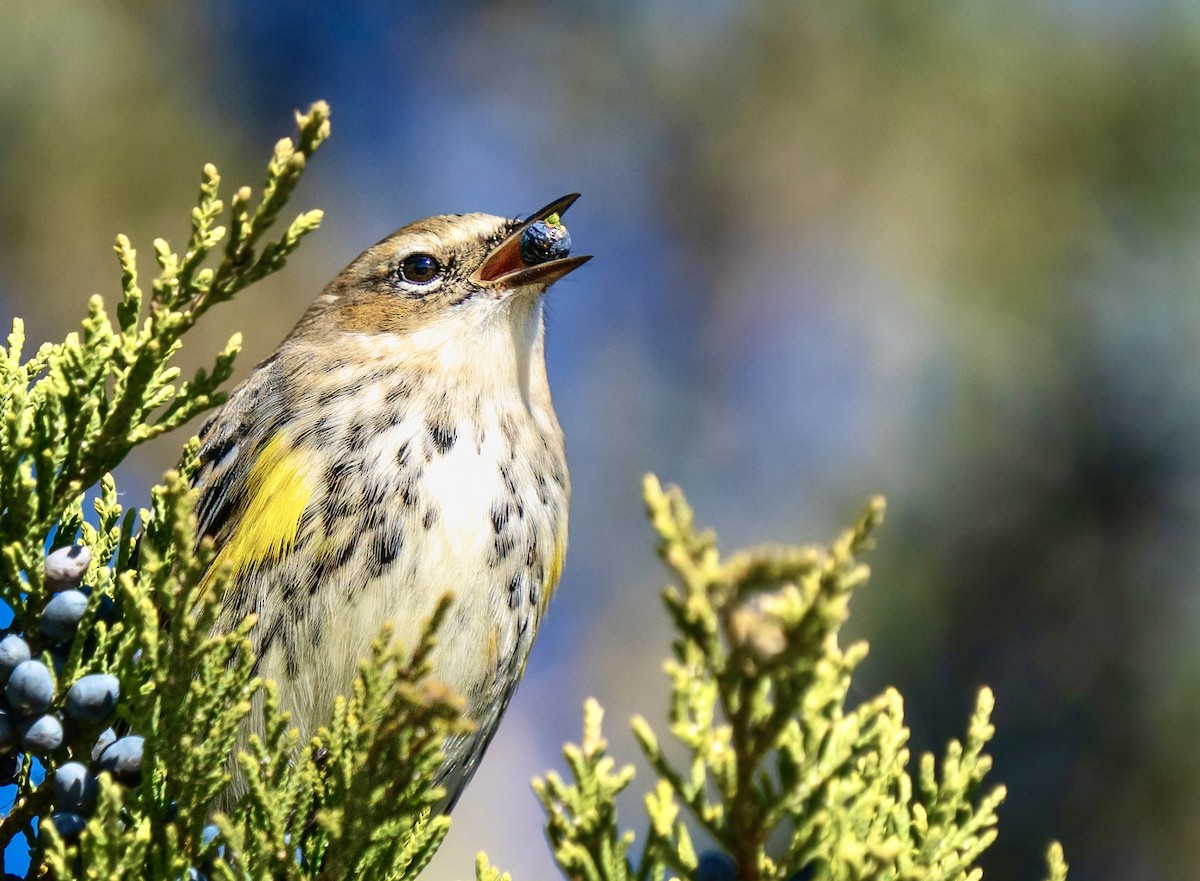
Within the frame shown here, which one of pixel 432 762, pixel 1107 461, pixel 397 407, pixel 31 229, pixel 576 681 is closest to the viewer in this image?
pixel 432 762

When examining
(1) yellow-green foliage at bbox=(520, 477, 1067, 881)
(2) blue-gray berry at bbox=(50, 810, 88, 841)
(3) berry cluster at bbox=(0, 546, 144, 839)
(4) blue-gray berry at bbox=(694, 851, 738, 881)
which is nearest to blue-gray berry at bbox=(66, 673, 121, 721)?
(3) berry cluster at bbox=(0, 546, 144, 839)

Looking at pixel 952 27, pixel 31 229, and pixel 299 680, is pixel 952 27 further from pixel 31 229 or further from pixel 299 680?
pixel 299 680

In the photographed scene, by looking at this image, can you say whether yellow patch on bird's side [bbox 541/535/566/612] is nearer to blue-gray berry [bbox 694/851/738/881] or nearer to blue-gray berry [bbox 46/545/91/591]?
blue-gray berry [bbox 46/545/91/591]

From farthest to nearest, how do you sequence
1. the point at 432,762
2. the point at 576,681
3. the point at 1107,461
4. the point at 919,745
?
the point at 576,681
the point at 1107,461
the point at 919,745
the point at 432,762

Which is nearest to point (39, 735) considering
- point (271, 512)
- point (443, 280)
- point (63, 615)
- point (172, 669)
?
point (63, 615)

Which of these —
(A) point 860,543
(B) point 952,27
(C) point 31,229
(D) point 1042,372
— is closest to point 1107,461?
(D) point 1042,372

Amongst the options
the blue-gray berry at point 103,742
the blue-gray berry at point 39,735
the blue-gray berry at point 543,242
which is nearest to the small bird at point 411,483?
the blue-gray berry at point 543,242
